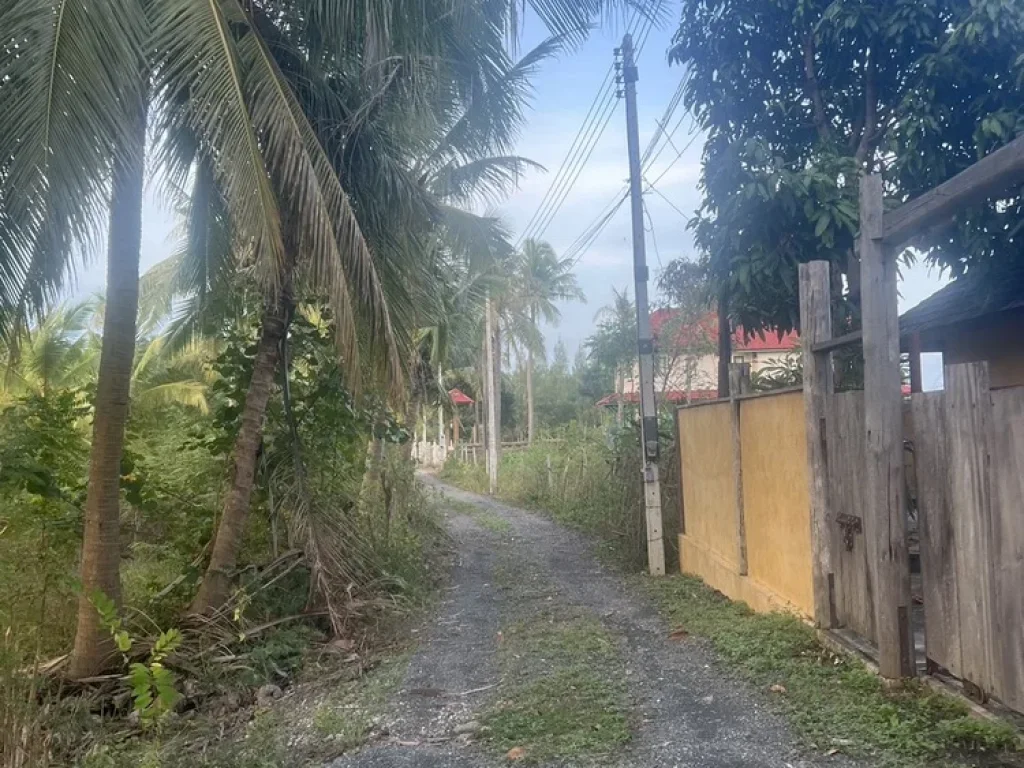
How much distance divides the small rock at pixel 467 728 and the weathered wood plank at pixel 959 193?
11.0ft

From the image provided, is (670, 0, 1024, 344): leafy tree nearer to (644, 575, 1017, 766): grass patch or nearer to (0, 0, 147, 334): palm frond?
(644, 575, 1017, 766): grass patch

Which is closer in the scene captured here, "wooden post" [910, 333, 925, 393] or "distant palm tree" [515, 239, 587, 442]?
"wooden post" [910, 333, 925, 393]

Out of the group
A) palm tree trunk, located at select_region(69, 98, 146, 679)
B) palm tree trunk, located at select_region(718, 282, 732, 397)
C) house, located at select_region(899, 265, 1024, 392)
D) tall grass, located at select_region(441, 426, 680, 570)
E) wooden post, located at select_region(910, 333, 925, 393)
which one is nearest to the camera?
palm tree trunk, located at select_region(69, 98, 146, 679)

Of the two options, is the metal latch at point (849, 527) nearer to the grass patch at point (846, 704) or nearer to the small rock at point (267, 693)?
the grass patch at point (846, 704)

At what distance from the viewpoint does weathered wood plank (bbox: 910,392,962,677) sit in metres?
4.11

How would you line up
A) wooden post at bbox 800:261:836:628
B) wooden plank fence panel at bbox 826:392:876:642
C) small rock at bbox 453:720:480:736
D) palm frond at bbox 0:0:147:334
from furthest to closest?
1. wooden post at bbox 800:261:836:628
2. wooden plank fence panel at bbox 826:392:876:642
3. palm frond at bbox 0:0:147:334
4. small rock at bbox 453:720:480:736

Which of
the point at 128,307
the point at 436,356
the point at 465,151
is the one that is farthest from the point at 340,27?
the point at 436,356

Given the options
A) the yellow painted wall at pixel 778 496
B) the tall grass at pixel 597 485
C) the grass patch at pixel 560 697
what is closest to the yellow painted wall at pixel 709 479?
the yellow painted wall at pixel 778 496

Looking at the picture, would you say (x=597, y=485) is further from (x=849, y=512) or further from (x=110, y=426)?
(x=849, y=512)

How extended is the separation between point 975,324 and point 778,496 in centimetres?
360

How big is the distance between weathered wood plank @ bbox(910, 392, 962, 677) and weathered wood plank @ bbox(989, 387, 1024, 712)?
13.8 inches

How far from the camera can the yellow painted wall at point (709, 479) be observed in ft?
26.2

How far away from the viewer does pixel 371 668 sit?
6809 millimetres

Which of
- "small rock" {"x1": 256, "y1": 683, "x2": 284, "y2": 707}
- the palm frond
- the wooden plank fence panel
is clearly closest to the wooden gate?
the wooden plank fence panel
